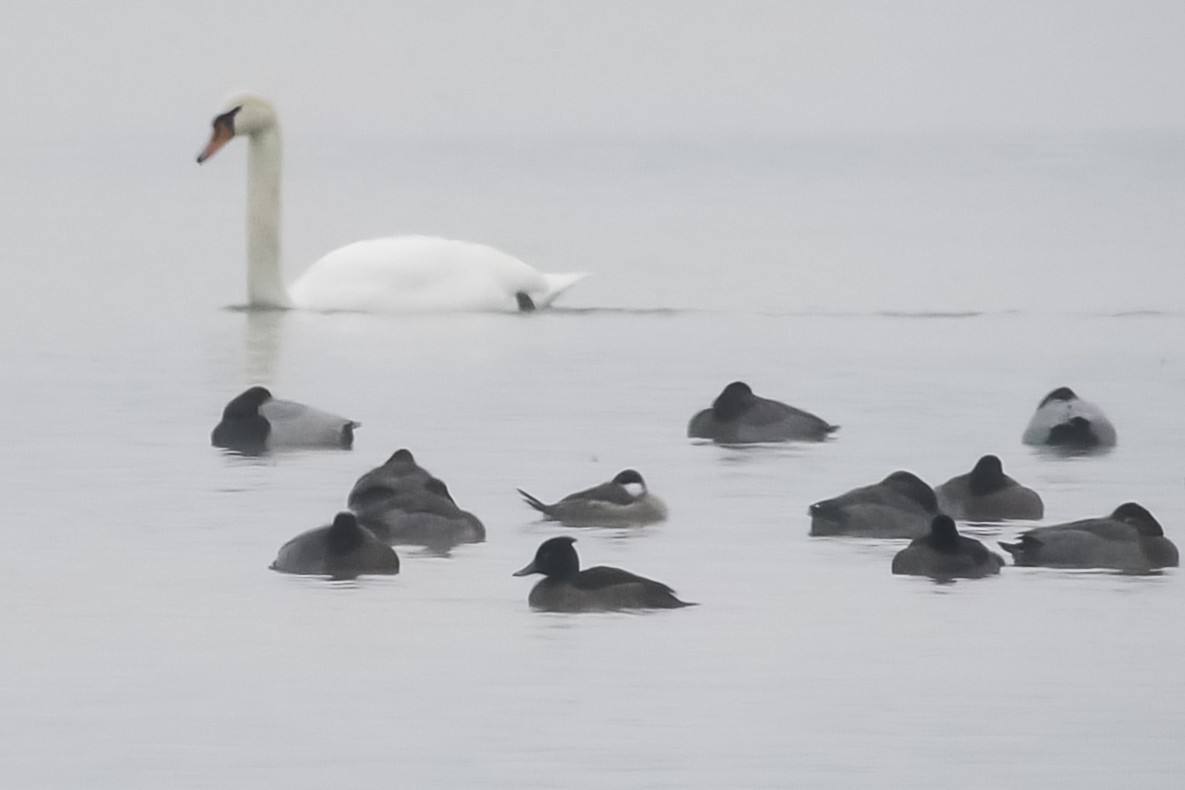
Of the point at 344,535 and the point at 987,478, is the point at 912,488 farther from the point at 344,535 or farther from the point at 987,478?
the point at 344,535

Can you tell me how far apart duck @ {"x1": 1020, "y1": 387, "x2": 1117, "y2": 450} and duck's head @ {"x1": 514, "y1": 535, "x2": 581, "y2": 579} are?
4.23 meters

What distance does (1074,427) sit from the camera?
13.6 m

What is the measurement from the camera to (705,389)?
52.7ft

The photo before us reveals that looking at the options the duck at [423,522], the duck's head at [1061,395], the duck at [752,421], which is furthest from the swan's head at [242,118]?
the duck at [423,522]

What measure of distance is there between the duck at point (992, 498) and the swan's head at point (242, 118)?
10241 millimetres

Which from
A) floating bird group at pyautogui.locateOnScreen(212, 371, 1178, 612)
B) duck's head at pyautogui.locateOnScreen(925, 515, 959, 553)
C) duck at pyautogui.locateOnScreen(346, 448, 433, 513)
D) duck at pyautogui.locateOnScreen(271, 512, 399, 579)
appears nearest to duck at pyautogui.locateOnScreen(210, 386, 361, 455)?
floating bird group at pyautogui.locateOnScreen(212, 371, 1178, 612)

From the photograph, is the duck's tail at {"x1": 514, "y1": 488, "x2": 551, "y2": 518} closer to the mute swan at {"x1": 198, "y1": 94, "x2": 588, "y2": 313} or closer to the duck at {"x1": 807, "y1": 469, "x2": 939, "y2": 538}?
the duck at {"x1": 807, "y1": 469, "x2": 939, "y2": 538}

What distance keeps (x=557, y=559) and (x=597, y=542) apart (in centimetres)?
140

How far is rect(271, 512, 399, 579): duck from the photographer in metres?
10.4

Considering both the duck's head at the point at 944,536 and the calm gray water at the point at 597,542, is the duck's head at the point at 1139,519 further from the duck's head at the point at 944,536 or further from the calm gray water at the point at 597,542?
the duck's head at the point at 944,536

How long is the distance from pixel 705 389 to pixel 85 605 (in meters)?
6.56

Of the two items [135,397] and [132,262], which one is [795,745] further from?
[132,262]

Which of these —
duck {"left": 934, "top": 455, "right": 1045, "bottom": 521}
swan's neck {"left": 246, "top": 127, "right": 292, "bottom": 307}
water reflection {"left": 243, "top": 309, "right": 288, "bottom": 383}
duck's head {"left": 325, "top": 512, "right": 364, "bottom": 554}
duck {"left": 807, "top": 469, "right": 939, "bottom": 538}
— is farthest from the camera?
swan's neck {"left": 246, "top": 127, "right": 292, "bottom": 307}

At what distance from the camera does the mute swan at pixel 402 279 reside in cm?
1945
